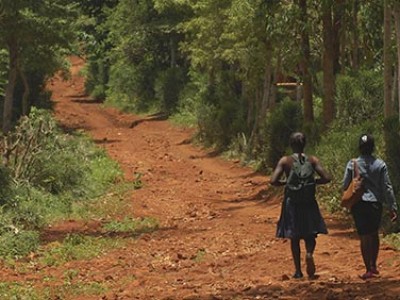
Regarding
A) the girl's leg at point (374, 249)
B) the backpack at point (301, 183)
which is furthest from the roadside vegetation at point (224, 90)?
the backpack at point (301, 183)

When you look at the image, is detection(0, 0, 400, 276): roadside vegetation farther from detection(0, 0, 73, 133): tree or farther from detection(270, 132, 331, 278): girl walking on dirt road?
detection(270, 132, 331, 278): girl walking on dirt road

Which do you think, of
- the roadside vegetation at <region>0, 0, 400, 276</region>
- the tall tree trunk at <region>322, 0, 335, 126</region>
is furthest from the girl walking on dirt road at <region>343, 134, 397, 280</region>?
the tall tree trunk at <region>322, 0, 335, 126</region>

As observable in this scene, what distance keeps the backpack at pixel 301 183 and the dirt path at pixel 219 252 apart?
34.7 inches

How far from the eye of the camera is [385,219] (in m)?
12.4

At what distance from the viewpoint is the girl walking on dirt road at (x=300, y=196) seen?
29.9ft

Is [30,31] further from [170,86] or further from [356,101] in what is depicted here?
[170,86]

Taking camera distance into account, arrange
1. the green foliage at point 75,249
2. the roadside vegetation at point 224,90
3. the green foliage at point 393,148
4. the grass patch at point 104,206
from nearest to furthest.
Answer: the green foliage at point 75,249 < the green foliage at point 393,148 < the roadside vegetation at point 224,90 < the grass patch at point 104,206

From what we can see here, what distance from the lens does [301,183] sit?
9117mm

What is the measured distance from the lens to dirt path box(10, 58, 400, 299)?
356 inches

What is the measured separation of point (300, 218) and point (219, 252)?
3226mm

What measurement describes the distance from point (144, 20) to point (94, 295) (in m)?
32.2

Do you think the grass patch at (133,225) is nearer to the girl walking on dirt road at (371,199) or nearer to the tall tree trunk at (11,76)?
the girl walking on dirt road at (371,199)

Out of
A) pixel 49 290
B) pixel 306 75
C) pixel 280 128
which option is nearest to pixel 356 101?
pixel 306 75

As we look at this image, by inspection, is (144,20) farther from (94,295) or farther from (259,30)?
(94,295)
